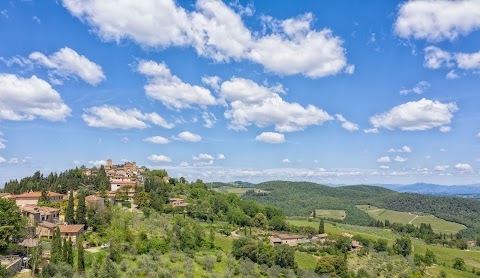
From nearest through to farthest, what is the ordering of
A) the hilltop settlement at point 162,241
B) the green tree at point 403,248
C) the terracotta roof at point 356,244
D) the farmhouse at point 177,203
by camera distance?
the hilltop settlement at point 162,241
the terracotta roof at point 356,244
the green tree at point 403,248
the farmhouse at point 177,203

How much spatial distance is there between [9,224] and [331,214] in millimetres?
156478

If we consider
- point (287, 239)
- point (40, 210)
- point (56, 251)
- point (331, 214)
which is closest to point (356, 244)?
point (287, 239)

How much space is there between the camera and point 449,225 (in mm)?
169500

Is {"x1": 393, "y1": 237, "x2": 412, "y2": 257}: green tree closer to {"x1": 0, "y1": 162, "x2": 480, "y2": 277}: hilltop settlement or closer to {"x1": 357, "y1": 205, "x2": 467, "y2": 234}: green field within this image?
{"x1": 0, "y1": 162, "x2": 480, "y2": 277}: hilltop settlement

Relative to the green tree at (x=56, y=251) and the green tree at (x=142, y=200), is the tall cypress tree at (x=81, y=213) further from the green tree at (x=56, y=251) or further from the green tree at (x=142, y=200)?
the green tree at (x=142, y=200)

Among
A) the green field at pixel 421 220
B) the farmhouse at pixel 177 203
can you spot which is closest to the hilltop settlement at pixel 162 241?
the farmhouse at pixel 177 203

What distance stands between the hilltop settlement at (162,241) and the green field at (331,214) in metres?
60.1

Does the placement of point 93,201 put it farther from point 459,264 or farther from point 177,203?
point 459,264

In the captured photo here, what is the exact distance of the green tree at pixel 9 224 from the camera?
44344mm

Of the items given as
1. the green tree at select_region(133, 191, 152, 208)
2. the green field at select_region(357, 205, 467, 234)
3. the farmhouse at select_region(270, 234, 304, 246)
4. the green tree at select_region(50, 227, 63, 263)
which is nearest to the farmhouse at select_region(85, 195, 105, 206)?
the green tree at select_region(133, 191, 152, 208)

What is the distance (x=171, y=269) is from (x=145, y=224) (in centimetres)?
1986

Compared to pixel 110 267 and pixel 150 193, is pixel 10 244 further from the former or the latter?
pixel 150 193

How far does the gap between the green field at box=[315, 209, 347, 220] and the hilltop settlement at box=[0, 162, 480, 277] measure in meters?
60.1

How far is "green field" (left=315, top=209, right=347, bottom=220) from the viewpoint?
17440cm
